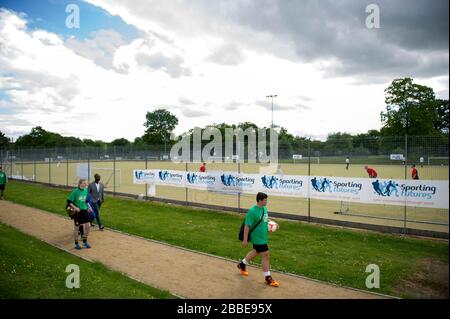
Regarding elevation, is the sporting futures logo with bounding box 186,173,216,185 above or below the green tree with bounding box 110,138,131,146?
below

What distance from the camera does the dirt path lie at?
731 cm

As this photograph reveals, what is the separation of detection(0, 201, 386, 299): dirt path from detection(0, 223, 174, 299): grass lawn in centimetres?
40

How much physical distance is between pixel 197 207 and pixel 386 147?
9516 millimetres

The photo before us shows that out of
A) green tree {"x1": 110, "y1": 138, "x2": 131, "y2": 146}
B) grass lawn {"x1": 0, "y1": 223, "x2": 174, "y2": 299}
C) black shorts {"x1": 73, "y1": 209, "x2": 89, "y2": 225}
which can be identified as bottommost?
grass lawn {"x1": 0, "y1": 223, "x2": 174, "y2": 299}

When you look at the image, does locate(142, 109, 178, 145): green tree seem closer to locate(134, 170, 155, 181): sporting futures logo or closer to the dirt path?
locate(134, 170, 155, 181): sporting futures logo

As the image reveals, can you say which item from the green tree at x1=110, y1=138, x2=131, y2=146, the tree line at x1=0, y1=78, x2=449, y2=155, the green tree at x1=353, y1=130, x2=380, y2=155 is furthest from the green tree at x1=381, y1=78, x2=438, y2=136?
the green tree at x1=110, y1=138, x2=131, y2=146

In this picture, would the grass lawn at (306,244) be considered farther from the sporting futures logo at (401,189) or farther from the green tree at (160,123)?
the green tree at (160,123)

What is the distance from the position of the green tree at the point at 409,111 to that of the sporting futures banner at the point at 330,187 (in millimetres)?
49024

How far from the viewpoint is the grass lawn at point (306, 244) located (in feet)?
28.5

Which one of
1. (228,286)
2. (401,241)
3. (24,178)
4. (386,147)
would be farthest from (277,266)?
(24,178)

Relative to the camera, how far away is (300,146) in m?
22.9

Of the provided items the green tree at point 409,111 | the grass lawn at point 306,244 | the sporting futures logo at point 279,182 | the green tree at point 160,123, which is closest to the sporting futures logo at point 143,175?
the grass lawn at point 306,244

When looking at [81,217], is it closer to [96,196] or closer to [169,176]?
[96,196]

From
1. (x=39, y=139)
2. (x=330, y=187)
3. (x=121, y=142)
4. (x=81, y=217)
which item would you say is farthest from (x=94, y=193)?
(x=39, y=139)
